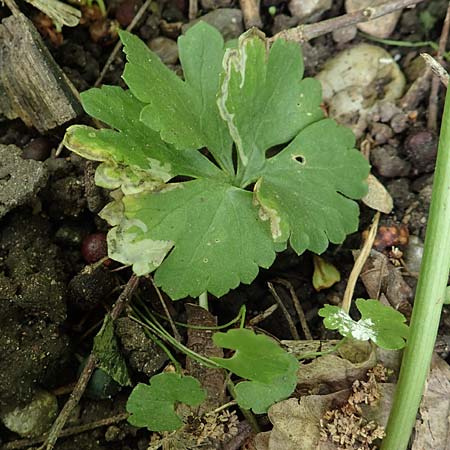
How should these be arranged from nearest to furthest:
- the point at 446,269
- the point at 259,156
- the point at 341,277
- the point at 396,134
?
1. the point at 446,269
2. the point at 259,156
3. the point at 341,277
4. the point at 396,134

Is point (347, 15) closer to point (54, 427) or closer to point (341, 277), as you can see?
point (341, 277)

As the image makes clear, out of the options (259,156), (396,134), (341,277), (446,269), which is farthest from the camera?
(396,134)

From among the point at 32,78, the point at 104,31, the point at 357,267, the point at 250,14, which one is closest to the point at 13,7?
the point at 32,78

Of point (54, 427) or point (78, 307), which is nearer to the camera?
point (54, 427)

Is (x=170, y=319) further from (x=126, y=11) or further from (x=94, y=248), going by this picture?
(x=126, y=11)

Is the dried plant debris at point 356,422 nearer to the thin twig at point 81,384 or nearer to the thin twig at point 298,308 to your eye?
the thin twig at point 298,308

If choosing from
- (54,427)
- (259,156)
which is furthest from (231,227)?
(54,427)

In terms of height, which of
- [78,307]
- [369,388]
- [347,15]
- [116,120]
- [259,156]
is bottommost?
[369,388]
